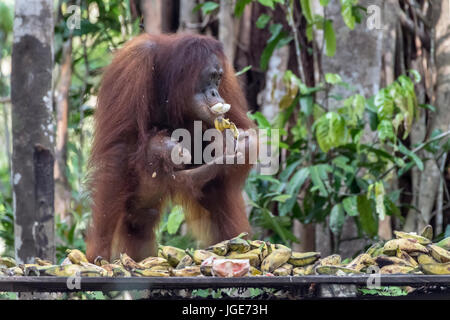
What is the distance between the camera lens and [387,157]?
3289 millimetres

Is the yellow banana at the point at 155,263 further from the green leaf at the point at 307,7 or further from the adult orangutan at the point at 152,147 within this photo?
the green leaf at the point at 307,7

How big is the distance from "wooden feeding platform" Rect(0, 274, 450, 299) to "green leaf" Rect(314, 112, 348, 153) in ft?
5.14

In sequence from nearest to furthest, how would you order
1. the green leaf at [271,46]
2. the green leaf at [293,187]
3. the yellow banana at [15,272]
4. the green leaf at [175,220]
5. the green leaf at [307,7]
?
the yellow banana at [15,272] < the green leaf at [175,220] < the green leaf at [307,7] < the green leaf at [293,187] < the green leaf at [271,46]

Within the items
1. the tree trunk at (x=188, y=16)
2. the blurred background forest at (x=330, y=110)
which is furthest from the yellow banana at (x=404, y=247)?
the tree trunk at (x=188, y=16)

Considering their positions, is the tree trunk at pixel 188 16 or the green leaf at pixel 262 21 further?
the tree trunk at pixel 188 16

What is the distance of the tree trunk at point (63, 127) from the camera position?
4.58 meters

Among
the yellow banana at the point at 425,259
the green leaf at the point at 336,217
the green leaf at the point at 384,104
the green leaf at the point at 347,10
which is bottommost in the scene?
the green leaf at the point at 336,217

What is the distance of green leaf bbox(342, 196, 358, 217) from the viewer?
10.6ft

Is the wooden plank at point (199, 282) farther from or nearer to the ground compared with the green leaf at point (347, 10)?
nearer to the ground

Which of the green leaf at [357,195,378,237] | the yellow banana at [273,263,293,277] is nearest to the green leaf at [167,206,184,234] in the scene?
the green leaf at [357,195,378,237]

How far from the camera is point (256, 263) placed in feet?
6.33

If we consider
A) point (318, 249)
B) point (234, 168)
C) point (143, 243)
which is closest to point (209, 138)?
point (234, 168)
